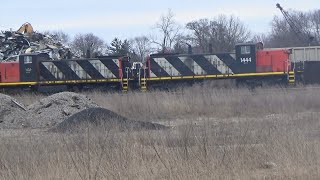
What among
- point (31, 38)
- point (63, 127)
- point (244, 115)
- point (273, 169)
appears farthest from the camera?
point (31, 38)

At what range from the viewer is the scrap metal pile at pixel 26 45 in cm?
4669

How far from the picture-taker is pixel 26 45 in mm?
48344

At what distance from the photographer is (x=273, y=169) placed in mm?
9844

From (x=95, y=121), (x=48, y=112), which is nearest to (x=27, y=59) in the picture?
(x=48, y=112)

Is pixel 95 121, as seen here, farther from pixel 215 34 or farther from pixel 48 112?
pixel 215 34

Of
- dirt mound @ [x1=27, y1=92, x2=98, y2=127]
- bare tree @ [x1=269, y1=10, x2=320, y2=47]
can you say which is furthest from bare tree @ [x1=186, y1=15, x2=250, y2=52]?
dirt mound @ [x1=27, y1=92, x2=98, y2=127]

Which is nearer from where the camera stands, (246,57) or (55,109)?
(55,109)

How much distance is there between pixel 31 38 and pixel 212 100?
91.2 ft

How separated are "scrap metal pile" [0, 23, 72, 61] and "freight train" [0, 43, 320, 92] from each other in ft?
16.1

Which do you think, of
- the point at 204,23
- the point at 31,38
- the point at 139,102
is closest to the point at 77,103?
the point at 139,102

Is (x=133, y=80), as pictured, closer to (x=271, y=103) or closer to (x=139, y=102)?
(x=139, y=102)

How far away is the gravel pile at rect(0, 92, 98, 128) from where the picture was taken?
2130cm

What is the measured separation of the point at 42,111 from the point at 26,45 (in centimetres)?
2717

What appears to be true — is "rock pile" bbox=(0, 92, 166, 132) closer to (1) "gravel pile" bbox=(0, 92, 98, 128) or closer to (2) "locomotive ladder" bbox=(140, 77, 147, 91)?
(1) "gravel pile" bbox=(0, 92, 98, 128)
